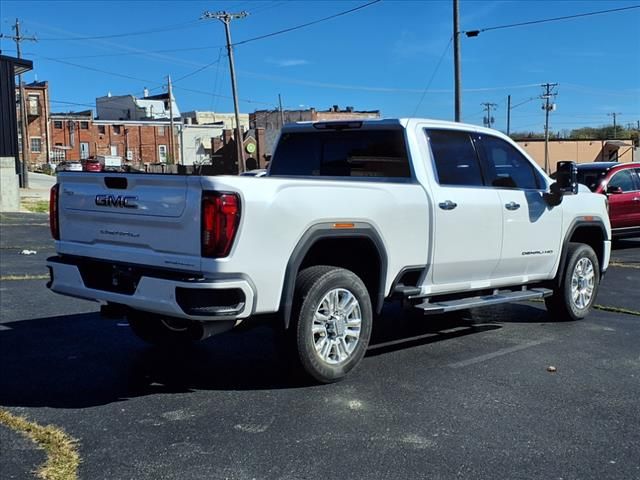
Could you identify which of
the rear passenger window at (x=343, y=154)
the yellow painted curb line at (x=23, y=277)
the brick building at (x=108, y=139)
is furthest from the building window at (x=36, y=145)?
the rear passenger window at (x=343, y=154)

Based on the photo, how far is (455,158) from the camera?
624cm

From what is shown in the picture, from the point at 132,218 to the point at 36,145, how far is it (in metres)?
74.9

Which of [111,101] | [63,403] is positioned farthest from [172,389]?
[111,101]

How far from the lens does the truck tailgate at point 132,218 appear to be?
4449 millimetres

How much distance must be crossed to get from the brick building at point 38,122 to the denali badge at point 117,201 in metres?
71.7

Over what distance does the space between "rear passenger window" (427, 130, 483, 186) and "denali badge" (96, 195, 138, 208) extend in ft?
8.48

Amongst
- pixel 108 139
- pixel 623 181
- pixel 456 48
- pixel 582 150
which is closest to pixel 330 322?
pixel 623 181

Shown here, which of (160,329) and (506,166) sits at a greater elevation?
(506,166)

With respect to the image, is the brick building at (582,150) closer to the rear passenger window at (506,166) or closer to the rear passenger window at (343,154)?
the rear passenger window at (506,166)

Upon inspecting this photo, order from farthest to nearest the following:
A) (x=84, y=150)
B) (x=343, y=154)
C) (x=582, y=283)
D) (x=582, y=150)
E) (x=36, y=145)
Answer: (x=84, y=150) → (x=582, y=150) → (x=36, y=145) → (x=582, y=283) → (x=343, y=154)

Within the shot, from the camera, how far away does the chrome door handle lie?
5770mm

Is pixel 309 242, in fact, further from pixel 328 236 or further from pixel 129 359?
pixel 129 359

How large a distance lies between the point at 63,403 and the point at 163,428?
3.00 feet

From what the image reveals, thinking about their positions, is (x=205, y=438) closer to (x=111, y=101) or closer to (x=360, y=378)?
(x=360, y=378)
